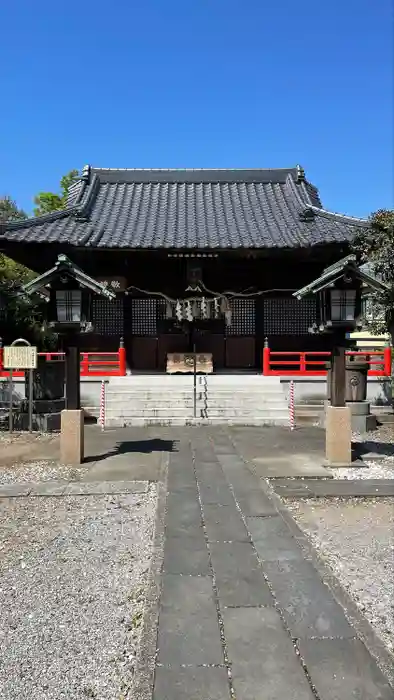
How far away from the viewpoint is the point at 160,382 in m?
13.5

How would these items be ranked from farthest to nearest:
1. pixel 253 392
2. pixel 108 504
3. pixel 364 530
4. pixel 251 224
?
pixel 251 224 → pixel 253 392 → pixel 108 504 → pixel 364 530

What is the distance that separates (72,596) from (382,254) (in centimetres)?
904

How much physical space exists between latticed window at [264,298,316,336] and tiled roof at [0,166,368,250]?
2.27 meters

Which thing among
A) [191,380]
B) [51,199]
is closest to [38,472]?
[191,380]

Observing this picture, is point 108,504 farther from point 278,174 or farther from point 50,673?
point 278,174

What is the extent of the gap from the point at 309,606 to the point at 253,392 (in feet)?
30.8

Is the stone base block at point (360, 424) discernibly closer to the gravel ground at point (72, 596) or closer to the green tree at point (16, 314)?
the gravel ground at point (72, 596)

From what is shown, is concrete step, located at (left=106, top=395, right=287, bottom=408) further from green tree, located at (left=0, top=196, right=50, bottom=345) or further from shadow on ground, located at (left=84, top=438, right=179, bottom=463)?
green tree, located at (left=0, top=196, right=50, bottom=345)

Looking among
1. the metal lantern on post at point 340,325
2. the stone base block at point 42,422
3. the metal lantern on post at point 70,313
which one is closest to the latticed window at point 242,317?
the stone base block at point 42,422

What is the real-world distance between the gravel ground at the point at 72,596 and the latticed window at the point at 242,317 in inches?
422

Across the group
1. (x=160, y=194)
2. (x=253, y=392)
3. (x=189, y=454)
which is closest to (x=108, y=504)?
(x=189, y=454)

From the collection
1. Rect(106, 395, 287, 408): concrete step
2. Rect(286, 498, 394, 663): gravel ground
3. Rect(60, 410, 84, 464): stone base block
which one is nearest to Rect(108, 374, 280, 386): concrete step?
Rect(106, 395, 287, 408): concrete step

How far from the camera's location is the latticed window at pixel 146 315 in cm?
1611

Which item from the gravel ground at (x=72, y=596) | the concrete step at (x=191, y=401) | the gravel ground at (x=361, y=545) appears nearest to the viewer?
the gravel ground at (x=72, y=596)
